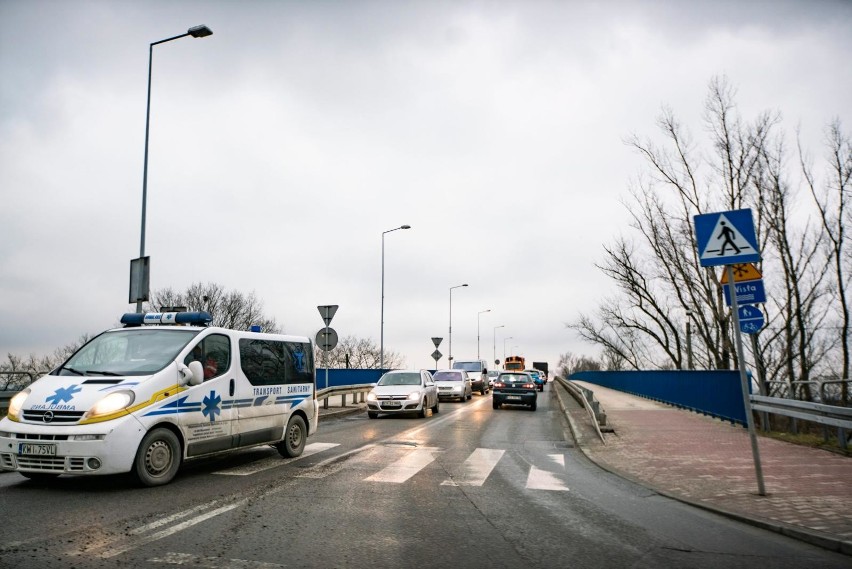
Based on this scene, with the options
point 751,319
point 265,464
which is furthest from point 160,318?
point 751,319

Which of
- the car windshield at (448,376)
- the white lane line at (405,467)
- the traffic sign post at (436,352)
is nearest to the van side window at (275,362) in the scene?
the white lane line at (405,467)

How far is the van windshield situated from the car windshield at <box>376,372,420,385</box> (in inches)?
482

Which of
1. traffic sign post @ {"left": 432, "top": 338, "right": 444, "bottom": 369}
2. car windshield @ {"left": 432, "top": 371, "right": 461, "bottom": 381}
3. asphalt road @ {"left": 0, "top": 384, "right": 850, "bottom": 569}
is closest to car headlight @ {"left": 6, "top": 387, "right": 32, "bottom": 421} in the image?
asphalt road @ {"left": 0, "top": 384, "right": 850, "bottom": 569}

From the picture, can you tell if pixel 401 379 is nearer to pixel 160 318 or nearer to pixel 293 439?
pixel 293 439

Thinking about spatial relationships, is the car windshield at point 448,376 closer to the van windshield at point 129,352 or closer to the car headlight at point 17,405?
the van windshield at point 129,352

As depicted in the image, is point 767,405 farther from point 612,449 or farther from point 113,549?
point 113,549

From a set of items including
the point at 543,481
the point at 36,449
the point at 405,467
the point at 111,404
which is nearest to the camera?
the point at 36,449

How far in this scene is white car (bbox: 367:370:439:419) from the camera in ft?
61.2

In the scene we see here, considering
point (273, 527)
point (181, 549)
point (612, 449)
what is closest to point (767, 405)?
point (612, 449)

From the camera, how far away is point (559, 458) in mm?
10781

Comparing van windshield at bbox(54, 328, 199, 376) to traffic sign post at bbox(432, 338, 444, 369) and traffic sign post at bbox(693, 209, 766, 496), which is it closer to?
traffic sign post at bbox(693, 209, 766, 496)

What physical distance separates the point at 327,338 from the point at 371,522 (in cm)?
1312

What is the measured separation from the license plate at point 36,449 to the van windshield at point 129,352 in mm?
1054

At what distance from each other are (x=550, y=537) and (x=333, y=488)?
308cm
